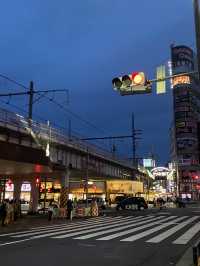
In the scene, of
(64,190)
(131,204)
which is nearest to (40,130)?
(64,190)

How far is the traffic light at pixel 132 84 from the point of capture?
553 inches

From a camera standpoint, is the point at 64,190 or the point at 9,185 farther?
the point at 9,185

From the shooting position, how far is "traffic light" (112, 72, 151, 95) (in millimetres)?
14039

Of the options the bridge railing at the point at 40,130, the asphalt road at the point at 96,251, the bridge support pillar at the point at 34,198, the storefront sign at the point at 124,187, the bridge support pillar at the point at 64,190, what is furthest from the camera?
the storefront sign at the point at 124,187

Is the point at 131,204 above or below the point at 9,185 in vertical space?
below

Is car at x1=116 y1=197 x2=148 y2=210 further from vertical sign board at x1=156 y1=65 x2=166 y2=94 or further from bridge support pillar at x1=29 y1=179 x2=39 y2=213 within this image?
vertical sign board at x1=156 y1=65 x2=166 y2=94

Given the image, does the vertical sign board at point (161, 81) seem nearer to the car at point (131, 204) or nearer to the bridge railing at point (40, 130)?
the bridge railing at point (40, 130)

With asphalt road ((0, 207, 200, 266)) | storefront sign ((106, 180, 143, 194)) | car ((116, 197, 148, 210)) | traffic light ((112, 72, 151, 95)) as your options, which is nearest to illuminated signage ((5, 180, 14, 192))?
car ((116, 197, 148, 210))

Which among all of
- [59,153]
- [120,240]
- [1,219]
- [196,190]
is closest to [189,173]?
[196,190]

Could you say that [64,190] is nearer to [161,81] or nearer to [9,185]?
[9,185]

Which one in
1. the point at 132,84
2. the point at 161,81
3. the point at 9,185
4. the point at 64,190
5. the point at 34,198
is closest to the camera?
the point at 161,81

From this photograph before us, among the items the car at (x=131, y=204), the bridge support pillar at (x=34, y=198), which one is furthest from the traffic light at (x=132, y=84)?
the car at (x=131, y=204)

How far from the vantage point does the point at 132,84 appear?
1407 centimetres

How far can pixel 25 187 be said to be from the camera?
77062 mm
